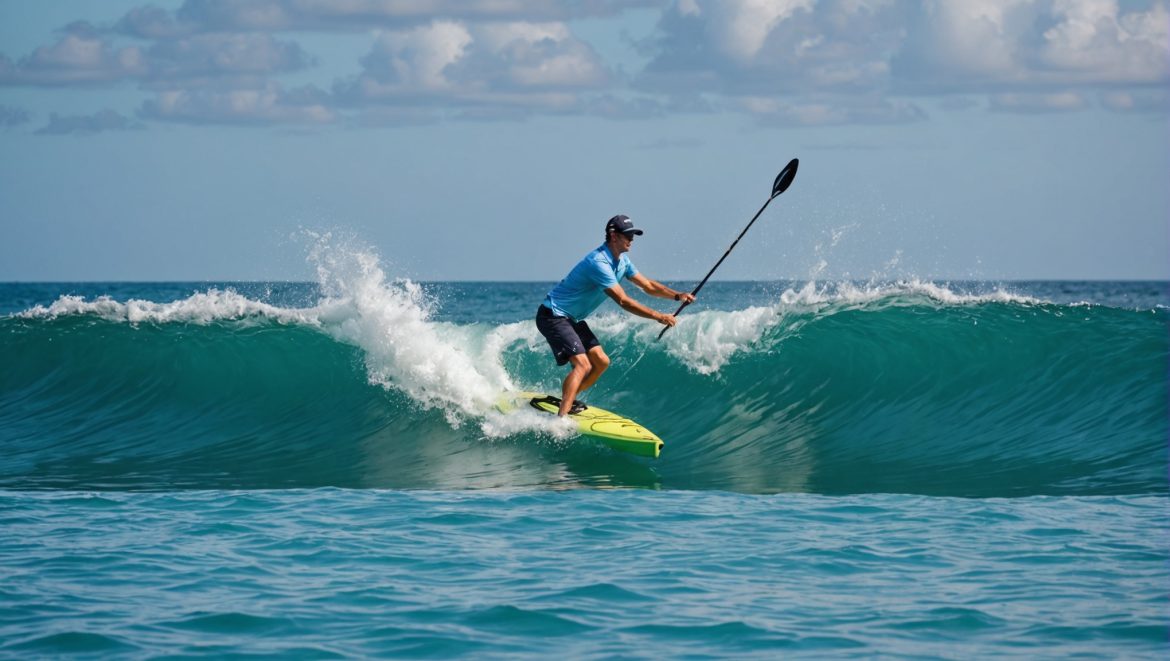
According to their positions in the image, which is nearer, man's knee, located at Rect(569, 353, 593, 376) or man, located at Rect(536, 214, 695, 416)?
man, located at Rect(536, 214, 695, 416)

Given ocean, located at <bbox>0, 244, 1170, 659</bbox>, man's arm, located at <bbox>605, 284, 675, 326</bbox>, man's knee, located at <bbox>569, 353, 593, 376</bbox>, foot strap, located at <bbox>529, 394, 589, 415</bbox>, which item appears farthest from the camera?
foot strap, located at <bbox>529, 394, 589, 415</bbox>

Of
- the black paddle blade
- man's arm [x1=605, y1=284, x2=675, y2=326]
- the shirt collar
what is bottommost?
man's arm [x1=605, y1=284, x2=675, y2=326]

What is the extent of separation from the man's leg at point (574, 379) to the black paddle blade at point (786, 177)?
275cm

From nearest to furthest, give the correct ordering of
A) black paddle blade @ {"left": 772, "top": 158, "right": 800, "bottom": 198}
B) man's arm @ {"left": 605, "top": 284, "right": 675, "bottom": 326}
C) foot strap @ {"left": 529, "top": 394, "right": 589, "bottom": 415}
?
man's arm @ {"left": 605, "top": 284, "right": 675, "bottom": 326} → foot strap @ {"left": 529, "top": 394, "right": 589, "bottom": 415} → black paddle blade @ {"left": 772, "top": 158, "right": 800, "bottom": 198}

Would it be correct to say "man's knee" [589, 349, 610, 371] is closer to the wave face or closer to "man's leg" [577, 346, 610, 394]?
"man's leg" [577, 346, 610, 394]

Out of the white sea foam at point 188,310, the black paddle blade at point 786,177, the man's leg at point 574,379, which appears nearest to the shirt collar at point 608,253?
the man's leg at point 574,379

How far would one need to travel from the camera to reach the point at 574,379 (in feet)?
31.0

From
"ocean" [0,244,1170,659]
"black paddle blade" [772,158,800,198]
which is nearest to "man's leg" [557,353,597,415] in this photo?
"ocean" [0,244,1170,659]

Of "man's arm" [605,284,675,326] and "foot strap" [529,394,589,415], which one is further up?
"man's arm" [605,284,675,326]

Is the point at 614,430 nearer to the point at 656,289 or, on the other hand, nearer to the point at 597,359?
the point at 597,359

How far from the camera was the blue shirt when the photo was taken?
912 centimetres

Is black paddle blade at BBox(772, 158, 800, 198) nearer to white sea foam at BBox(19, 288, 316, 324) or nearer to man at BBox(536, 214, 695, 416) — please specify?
man at BBox(536, 214, 695, 416)

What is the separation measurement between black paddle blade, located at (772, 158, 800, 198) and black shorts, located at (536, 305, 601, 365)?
2.71 meters

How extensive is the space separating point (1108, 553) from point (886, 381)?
19.6 ft
